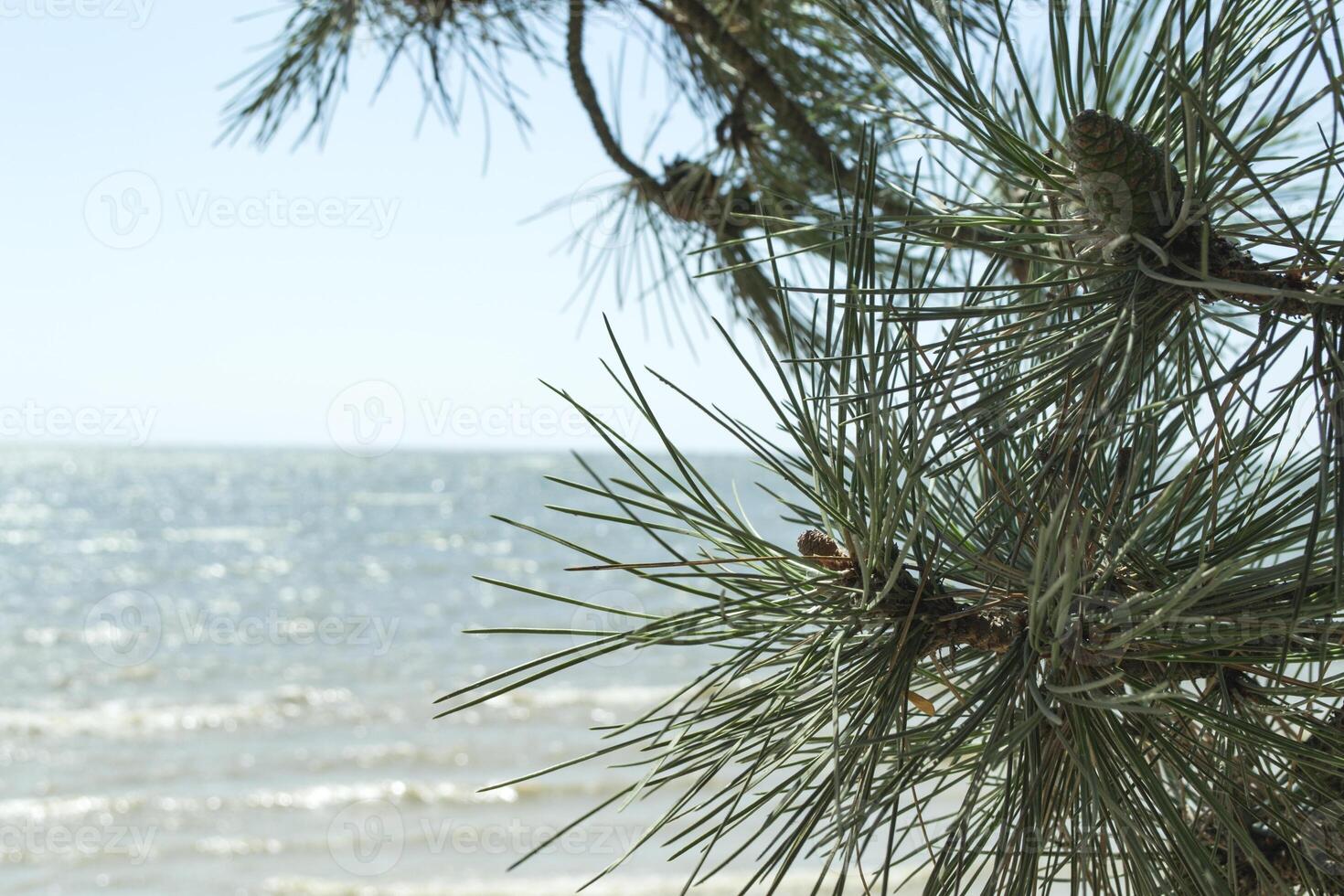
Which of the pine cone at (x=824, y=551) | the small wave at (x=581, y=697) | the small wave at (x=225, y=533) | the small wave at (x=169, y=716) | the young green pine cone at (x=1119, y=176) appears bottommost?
the small wave at (x=225, y=533)

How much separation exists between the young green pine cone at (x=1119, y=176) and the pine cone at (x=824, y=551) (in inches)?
8.1

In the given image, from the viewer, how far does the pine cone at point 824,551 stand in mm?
563

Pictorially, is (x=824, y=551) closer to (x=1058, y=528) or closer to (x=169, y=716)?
(x=1058, y=528)

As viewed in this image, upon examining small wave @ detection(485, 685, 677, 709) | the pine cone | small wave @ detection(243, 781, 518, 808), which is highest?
the pine cone

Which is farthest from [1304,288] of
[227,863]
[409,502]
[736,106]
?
[409,502]

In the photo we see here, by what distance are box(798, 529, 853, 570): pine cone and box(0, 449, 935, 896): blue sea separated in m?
1.30

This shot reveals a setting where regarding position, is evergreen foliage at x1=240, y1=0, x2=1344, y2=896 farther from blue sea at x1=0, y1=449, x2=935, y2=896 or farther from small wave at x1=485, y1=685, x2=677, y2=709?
small wave at x1=485, y1=685, x2=677, y2=709

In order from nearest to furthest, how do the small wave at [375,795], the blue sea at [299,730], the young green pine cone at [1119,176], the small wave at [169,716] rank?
the young green pine cone at [1119,176] < the blue sea at [299,730] < the small wave at [375,795] < the small wave at [169,716]

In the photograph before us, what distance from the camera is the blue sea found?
4223 millimetres

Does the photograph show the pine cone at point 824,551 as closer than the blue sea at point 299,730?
Yes

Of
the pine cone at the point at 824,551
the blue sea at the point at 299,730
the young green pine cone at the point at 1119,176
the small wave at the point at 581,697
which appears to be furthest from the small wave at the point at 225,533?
the young green pine cone at the point at 1119,176

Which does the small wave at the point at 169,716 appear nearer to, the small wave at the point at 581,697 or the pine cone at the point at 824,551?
the small wave at the point at 581,697

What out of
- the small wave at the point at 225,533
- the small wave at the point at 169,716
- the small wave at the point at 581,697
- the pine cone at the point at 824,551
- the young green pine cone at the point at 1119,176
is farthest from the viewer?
the small wave at the point at 225,533

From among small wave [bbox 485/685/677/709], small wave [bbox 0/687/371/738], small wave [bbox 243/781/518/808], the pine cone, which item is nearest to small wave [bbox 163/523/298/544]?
small wave [bbox 0/687/371/738]
